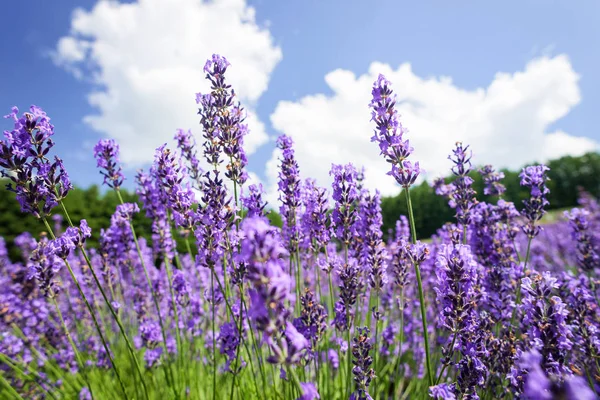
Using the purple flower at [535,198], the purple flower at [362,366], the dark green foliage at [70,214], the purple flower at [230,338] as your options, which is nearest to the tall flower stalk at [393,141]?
the purple flower at [362,366]

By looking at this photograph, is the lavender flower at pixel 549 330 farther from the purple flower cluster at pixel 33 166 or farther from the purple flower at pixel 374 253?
the purple flower cluster at pixel 33 166

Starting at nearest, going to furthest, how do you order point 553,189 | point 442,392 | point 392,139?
point 442,392
point 392,139
point 553,189

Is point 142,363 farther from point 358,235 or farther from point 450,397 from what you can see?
point 450,397

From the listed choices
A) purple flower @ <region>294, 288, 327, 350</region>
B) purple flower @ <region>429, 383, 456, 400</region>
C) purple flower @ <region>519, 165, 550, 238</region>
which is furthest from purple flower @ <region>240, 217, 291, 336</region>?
purple flower @ <region>519, 165, 550, 238</region>

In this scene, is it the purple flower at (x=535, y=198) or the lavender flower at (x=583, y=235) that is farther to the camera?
the lavender flower at (x=583, y=235)

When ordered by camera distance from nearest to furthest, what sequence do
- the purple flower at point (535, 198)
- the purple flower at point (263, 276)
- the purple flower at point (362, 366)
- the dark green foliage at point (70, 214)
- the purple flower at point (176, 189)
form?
1. the purple flower at point (263, 276)
2. the purple flower at point (362, 366)
3. the purple flower at point (176, 189)
4. the purple flower at point (535, 198)
5. the dark green foliage at point (70, 214)

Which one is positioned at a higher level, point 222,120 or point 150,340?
point 222,120

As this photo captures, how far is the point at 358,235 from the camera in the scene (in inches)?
121

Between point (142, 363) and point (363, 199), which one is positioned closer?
point (363, 199)

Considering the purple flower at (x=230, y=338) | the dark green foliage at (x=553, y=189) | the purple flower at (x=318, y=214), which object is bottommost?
the purple flower at (x=230, y=338)

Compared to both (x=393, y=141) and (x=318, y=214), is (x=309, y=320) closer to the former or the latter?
(x=318, y=214)

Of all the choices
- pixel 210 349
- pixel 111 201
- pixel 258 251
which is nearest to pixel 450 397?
pixel 258 251

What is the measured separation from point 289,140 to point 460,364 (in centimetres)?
188

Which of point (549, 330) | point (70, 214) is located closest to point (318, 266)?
point (549, 330)
